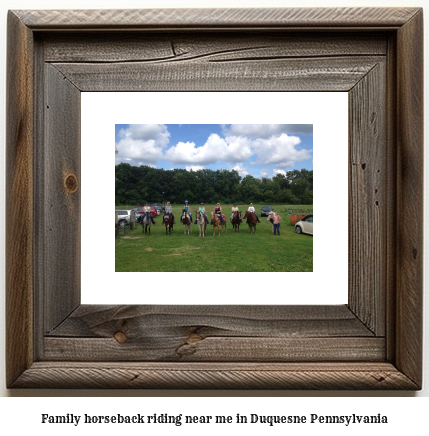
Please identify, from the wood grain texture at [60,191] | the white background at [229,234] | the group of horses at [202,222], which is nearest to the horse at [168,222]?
the group of horses at [202,222]

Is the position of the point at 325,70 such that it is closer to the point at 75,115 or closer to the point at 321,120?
the point at 321,120

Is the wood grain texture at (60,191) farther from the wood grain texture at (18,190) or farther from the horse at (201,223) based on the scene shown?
the horse at (201,223)

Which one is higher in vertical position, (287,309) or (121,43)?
(121,43)

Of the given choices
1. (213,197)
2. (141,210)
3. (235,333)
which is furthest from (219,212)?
(235,333)

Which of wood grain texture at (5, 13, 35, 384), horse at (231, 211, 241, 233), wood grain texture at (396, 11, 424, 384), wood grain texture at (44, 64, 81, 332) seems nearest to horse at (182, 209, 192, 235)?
horse at (231, 211, 241, 233)

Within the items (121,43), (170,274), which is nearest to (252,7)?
(121,43)
